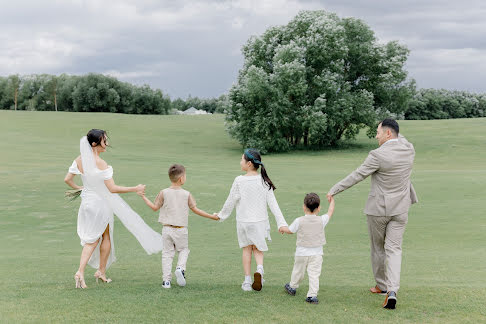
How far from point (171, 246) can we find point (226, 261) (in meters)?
3.09

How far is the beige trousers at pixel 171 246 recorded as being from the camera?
7312 mm

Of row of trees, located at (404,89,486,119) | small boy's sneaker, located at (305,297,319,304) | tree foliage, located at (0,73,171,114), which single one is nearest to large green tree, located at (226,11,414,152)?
small boy's sneaker, located at (305,297,319,304)

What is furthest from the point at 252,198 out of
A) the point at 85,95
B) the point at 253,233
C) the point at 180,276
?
the point at 85,95

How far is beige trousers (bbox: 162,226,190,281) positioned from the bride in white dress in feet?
1.30

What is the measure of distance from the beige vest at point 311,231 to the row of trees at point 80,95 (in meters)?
88.0

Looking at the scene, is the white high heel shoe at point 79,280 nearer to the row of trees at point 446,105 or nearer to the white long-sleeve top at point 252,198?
the white long-sleeve top at point 252,198

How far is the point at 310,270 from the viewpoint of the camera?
22.3 feet

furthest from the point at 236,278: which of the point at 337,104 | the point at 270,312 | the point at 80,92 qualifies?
the point at 80,92

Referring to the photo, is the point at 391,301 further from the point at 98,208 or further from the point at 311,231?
the point at 98,208

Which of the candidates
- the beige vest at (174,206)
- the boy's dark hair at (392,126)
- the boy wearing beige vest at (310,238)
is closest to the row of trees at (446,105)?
the boy's dark hair at (392,126)

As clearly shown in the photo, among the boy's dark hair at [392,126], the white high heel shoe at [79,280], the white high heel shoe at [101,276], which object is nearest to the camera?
the boy's dark hair at [392,126]

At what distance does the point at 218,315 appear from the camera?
6023mm

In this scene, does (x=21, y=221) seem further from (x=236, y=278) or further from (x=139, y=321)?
(x=139, y=321)

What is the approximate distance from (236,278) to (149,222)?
8373 millimetres
